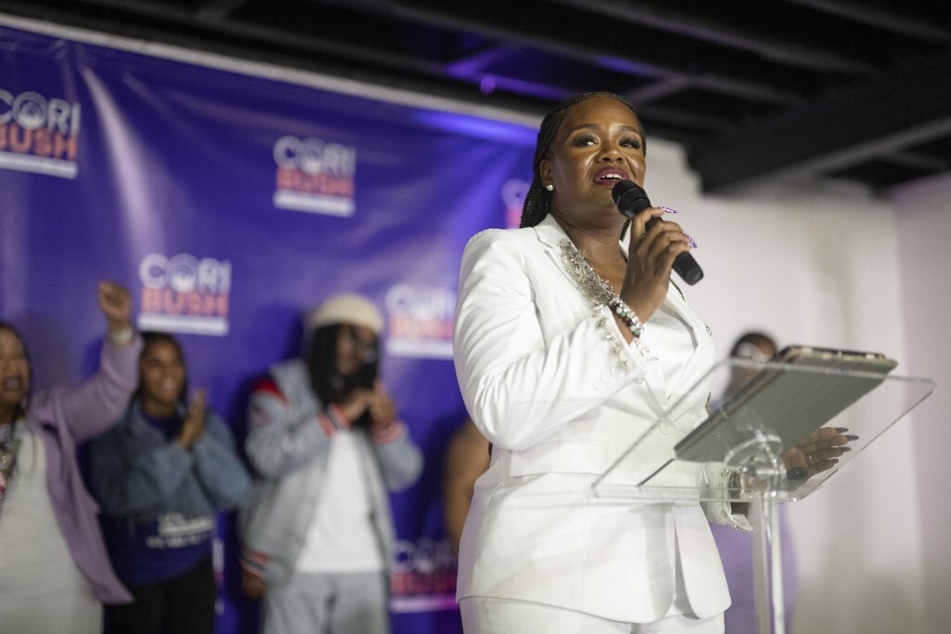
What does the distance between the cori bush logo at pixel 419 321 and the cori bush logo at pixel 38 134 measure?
1.32 m

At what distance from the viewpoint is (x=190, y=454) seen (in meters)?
3.67

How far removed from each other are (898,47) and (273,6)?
2557 mm

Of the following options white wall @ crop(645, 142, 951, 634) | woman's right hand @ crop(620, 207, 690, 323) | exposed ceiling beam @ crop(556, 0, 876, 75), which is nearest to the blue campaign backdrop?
exposed ceiling beam @ crop(556, 0, 876, 75)

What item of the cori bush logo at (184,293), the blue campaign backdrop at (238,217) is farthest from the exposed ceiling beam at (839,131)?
the cori bush logo at (184,293)

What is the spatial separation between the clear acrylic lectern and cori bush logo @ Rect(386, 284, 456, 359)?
2.80m

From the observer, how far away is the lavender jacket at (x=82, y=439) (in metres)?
3.45

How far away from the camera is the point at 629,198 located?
5.16 ft

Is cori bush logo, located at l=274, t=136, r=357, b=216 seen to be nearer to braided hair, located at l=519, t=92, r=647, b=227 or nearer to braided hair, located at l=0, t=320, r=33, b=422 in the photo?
braided hair, located at l=0, t=320, r=33, b=422

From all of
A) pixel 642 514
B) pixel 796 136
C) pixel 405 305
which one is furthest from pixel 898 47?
pixel 642 514

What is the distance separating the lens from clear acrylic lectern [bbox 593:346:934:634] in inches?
50.2

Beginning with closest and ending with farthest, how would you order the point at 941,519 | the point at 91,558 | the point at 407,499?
1. the point at 91,558
2. the point at 407,499
3. the point at 941,519

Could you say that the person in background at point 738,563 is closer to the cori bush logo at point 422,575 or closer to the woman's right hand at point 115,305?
the cori bush logo at point 422,575

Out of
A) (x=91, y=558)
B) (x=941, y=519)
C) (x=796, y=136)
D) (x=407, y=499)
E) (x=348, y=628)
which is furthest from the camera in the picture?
(x=941, y=519)

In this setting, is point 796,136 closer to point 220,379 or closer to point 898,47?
point 898,47
